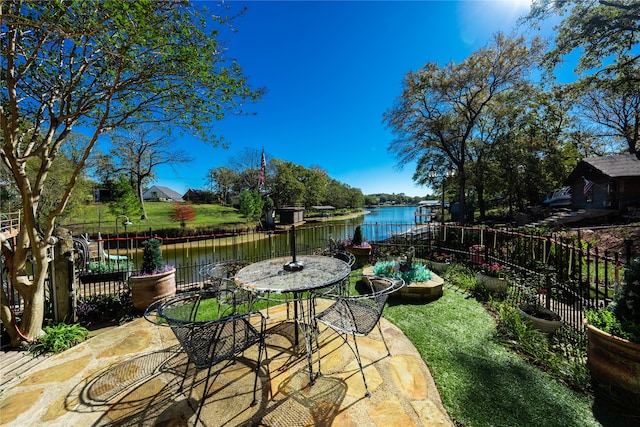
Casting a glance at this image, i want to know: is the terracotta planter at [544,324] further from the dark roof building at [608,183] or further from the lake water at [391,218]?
the dark roof building at [608,183]

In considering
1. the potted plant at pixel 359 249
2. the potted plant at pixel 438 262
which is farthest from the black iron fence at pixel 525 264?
the potted plant at pixel 359 249

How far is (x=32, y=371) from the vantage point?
2215 mm

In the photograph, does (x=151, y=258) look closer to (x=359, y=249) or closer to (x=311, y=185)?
(x=359, y=249)

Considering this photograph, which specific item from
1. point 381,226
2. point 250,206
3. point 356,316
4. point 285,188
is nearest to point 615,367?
point 356,316

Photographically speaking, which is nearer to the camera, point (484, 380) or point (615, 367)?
point (615, 367)

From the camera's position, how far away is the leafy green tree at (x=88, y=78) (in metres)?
2.30

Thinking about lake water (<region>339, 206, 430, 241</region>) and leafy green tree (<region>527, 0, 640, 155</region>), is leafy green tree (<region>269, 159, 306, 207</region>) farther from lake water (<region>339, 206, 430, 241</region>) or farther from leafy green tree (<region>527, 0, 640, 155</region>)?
leafy green tree (<region>527, 0, 640, 155</region>)

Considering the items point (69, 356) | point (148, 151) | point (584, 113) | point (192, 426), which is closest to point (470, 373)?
point (192, 426)

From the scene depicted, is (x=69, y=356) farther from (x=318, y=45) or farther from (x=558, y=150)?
(x=558, y=150)

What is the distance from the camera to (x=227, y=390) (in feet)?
6.40

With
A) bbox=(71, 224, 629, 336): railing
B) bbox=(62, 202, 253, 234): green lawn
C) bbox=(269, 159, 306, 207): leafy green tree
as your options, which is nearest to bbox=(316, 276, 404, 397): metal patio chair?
bbox=(71, 224, 629, 336): railing

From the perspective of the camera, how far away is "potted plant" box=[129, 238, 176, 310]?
11.2 ft

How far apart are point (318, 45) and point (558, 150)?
16622mm

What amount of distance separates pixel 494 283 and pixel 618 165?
48.1 feet
